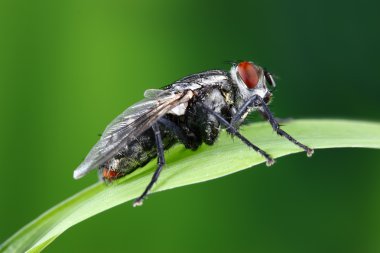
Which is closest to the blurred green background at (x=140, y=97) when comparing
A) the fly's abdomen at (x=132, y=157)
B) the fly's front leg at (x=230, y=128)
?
the fly's abdomen at (x=132, y=157)

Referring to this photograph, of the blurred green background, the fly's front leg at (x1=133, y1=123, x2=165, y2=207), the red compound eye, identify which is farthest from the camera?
the blurred green background

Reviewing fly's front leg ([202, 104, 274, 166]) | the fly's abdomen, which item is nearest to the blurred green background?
the fly's abdomen

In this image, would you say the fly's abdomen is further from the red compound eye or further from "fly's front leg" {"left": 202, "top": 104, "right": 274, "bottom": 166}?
the red compound eye

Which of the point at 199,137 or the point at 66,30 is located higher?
the point at 66,30

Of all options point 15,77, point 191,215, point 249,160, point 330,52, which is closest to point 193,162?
point 249,160

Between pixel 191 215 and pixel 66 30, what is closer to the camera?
pixel 191 215

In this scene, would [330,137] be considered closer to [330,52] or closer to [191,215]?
[191,215]

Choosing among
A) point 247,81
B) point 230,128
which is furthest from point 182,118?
point 247,81
